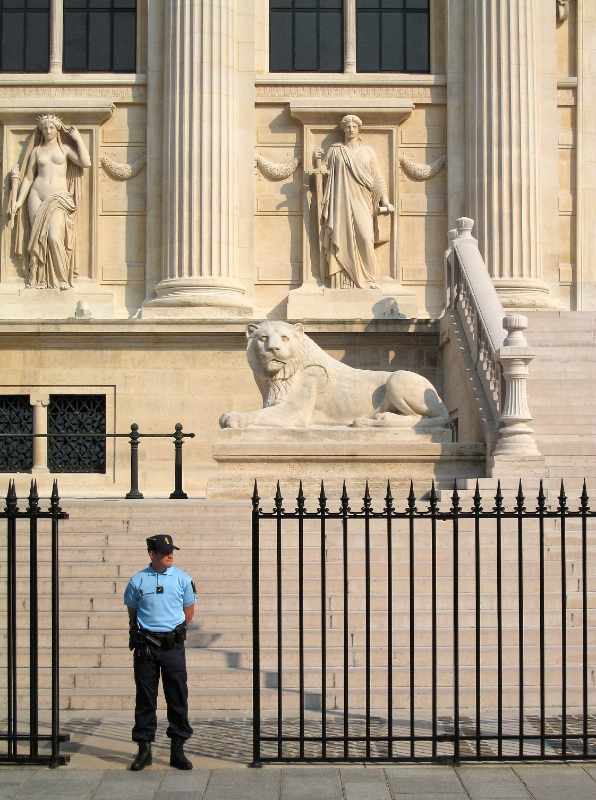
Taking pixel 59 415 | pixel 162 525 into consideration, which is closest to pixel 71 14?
pixel 59 415

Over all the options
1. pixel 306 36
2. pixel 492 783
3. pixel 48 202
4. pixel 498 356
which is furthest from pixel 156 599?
pixel 306 36

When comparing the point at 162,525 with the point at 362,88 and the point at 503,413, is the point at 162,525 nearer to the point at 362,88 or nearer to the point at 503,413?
the point at 503,413

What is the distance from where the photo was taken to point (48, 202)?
72.8ft

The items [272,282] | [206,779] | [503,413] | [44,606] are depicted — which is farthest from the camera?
[272,282]

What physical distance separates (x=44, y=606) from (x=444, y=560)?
12.0 feet

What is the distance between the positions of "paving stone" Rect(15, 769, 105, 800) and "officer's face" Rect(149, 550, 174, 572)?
135 centimetres

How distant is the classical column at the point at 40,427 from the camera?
829 inches

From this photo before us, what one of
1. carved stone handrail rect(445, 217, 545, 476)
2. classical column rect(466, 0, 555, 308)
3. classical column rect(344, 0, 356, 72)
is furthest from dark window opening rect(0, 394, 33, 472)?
classical column rect(344, 0, 356, 72)

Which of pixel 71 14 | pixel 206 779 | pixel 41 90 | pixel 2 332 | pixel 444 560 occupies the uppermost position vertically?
pixel 71 14

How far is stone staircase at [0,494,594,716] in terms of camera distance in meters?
9.83

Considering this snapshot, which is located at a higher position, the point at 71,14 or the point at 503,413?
the point at 71,14

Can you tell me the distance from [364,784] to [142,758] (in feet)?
4.82

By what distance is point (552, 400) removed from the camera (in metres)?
16.9

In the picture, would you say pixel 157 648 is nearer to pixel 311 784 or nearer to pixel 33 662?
pixel 33 662
